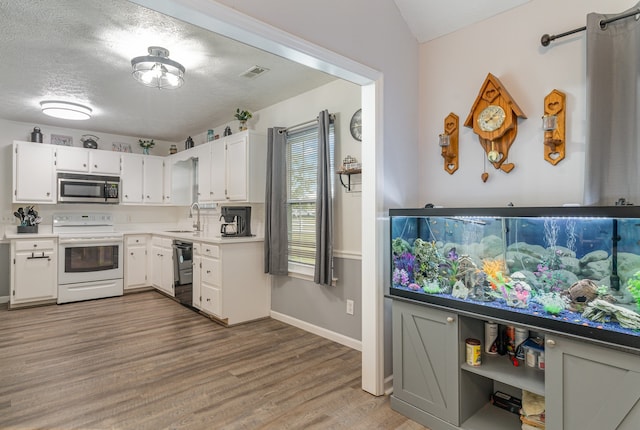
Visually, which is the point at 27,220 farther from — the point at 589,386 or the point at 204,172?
the point at 589,386

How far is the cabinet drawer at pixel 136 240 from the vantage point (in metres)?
5.58

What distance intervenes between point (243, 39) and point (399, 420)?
235 centimetres

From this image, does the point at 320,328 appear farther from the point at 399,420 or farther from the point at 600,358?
the point at 600,358

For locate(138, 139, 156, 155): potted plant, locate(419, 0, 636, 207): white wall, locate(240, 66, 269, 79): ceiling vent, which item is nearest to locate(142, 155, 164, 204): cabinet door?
locate(138, 139, 156, 155): potted plant

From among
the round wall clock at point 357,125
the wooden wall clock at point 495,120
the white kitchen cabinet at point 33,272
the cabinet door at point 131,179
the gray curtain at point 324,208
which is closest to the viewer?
the wooden wall clock at point 495,120

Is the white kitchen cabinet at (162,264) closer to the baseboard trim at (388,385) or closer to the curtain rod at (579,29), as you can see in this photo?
the baseboard trim at (388,385)

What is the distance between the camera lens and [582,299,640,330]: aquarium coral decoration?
1.43 metres

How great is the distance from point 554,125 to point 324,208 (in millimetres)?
1922

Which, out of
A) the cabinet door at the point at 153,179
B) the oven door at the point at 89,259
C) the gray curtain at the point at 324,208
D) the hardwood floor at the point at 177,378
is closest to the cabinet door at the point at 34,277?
the oven door at the point at 89,259

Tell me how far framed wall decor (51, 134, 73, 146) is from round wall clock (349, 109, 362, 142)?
4.76 metres

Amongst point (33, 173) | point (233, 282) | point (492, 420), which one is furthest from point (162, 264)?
point (492, 420)

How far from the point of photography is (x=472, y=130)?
2451 mm

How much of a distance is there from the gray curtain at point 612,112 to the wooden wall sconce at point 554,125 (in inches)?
6.9

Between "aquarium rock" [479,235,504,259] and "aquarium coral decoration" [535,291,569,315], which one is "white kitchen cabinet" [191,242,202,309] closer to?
"aquarium rock" [479,235,504,259]
